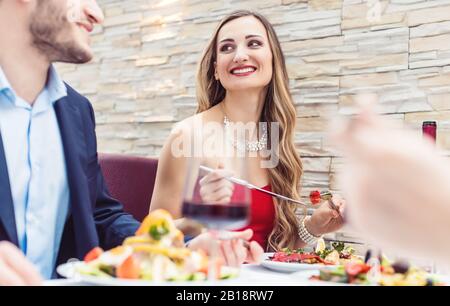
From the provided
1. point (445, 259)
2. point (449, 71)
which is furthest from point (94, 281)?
point (449, 71)

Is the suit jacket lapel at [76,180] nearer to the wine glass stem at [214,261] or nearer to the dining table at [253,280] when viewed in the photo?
the dining table at [253,280]

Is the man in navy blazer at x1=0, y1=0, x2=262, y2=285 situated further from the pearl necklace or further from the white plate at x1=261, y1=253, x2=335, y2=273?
the pearl necklace

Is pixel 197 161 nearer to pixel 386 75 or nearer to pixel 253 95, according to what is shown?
pixel 253 95

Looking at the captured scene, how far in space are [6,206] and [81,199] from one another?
17 centimetres

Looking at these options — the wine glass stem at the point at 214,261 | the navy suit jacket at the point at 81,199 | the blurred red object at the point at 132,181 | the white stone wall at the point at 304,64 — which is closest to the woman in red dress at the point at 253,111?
the blurred red object at the point at 132,181

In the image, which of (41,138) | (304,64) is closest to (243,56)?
(304,64)

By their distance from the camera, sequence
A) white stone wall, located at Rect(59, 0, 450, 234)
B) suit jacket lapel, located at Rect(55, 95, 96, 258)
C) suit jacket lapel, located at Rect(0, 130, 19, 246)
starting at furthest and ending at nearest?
1. white stone wall, located at Rect(59, 0, 450, 234)
2. suit jacket lapel, located at Rect(55, 95, 96, 258)
3. suit jacket lapel, located at Rect(0, 130, 19, 246)

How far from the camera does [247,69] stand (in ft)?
6.45

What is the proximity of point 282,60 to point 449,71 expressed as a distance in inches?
26.0

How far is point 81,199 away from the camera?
3.75 feet

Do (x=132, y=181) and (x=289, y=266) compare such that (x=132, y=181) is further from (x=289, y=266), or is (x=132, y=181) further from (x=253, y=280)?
(x=253, y=280)

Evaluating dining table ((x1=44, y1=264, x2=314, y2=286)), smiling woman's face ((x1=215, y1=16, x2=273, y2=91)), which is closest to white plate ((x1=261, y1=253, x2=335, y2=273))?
dining table ((x1=44, y1=264, x2=314, y2=286))

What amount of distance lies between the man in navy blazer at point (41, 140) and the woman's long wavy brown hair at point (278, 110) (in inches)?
35.1

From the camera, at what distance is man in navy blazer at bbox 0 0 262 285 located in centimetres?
108
